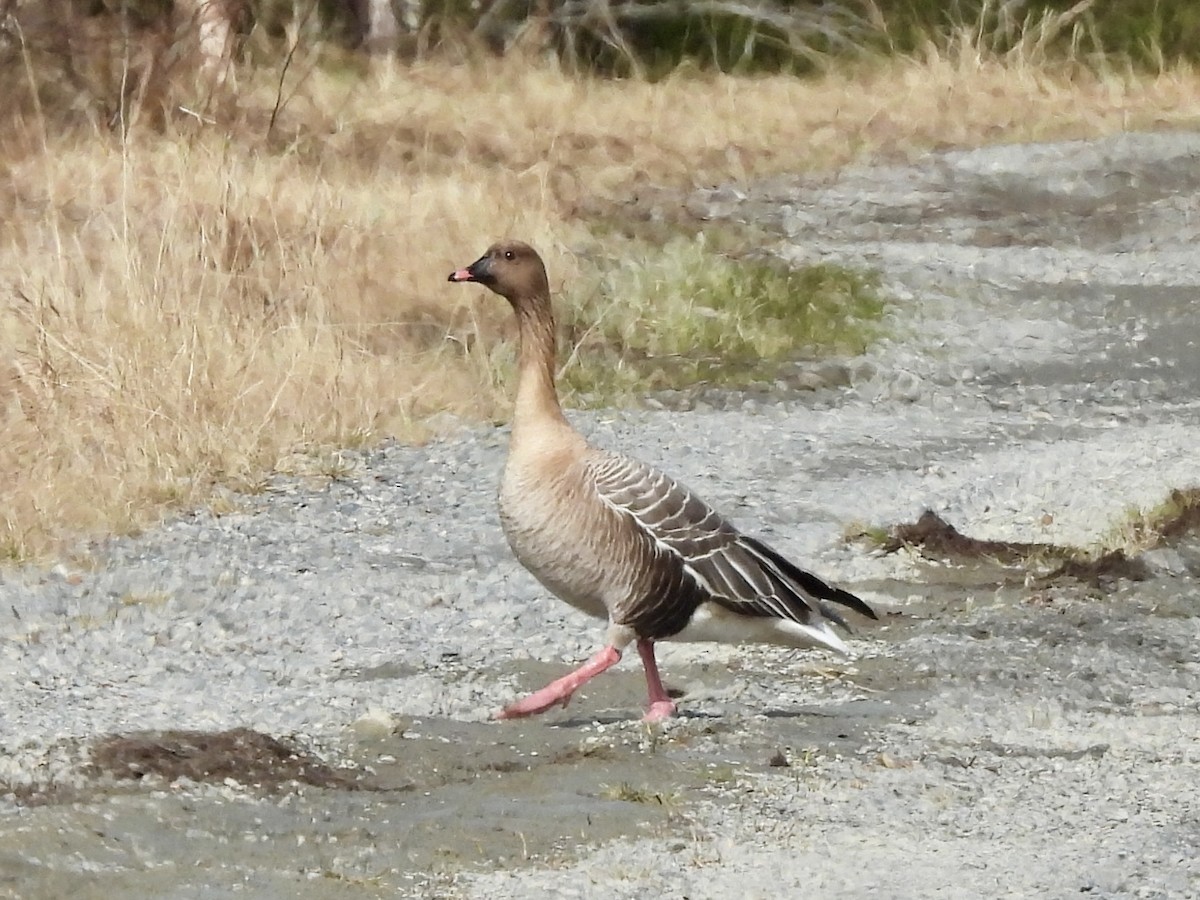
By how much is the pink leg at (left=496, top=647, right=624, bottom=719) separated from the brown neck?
73 cm

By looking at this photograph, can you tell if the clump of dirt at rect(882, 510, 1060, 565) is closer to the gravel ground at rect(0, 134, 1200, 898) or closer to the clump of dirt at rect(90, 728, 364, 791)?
the gravel ground at rect(0, 134, 1200, 898)

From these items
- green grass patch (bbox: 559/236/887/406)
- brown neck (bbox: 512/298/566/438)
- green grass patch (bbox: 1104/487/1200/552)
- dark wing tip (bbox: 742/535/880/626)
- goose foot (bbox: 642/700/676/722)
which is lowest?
green grass patch (bbox: 559/236/887/406)

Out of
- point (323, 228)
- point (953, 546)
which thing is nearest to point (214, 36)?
point (323, 228)

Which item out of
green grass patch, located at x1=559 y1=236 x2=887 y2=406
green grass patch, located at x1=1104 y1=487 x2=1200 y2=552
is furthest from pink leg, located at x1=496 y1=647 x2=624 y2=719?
green grass patch, located at x1=559 y1=236 x2=887 y2=406

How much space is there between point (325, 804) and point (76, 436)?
432 centimetres

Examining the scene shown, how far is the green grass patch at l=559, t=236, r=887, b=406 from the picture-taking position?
1302 cm

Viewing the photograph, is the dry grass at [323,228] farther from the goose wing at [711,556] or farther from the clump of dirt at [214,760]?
the goose wing at [711,556]

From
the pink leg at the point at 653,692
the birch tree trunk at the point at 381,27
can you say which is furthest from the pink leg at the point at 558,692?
the birch tree trunk at the point at 381,27

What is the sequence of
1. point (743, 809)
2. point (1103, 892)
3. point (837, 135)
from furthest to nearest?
point (837, 135) < point (743, 809) < point (1103, 892)

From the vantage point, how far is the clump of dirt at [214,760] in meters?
5.97

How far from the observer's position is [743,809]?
5883 mm

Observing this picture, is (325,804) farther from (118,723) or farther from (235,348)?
(235,348)

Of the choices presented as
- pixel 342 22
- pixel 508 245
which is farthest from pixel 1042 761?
pixel 342 22

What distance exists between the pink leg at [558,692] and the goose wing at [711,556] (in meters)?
Answer: 0.37
